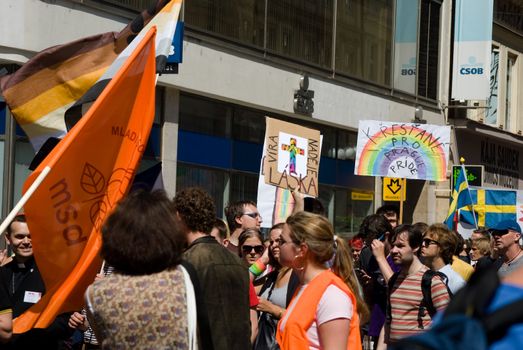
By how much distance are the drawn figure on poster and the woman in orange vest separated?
735 centimetres

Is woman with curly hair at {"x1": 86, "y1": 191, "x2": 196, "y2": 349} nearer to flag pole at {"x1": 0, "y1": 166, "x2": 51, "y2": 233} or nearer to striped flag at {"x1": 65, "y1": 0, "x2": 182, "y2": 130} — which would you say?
flag pole at {"x1": 0, "y1": 166, "x2": 51, "y2": 233}

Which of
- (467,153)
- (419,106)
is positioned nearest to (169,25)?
(419,106)

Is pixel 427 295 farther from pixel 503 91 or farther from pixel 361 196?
pixel 503 91

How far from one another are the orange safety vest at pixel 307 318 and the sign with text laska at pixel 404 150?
40.4 ft

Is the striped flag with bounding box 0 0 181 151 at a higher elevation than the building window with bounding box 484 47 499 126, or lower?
lower

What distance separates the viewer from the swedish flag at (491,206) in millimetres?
20500

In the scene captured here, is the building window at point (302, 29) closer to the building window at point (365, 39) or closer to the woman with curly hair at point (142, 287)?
the building window at point (365, 39)

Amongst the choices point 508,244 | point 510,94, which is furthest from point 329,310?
point 510,94

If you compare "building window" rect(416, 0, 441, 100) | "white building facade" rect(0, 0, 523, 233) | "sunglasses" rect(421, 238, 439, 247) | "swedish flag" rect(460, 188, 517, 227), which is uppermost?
"building window" rect(416, 0, 441, 100)

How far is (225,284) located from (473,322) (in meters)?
3.72

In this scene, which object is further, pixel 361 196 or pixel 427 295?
pixel 361 196

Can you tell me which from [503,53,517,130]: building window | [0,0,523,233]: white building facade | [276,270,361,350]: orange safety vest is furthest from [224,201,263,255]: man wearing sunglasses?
[503,53,517,130]: building window

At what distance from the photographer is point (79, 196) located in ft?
18.2

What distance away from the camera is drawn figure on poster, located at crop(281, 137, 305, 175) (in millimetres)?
13203
